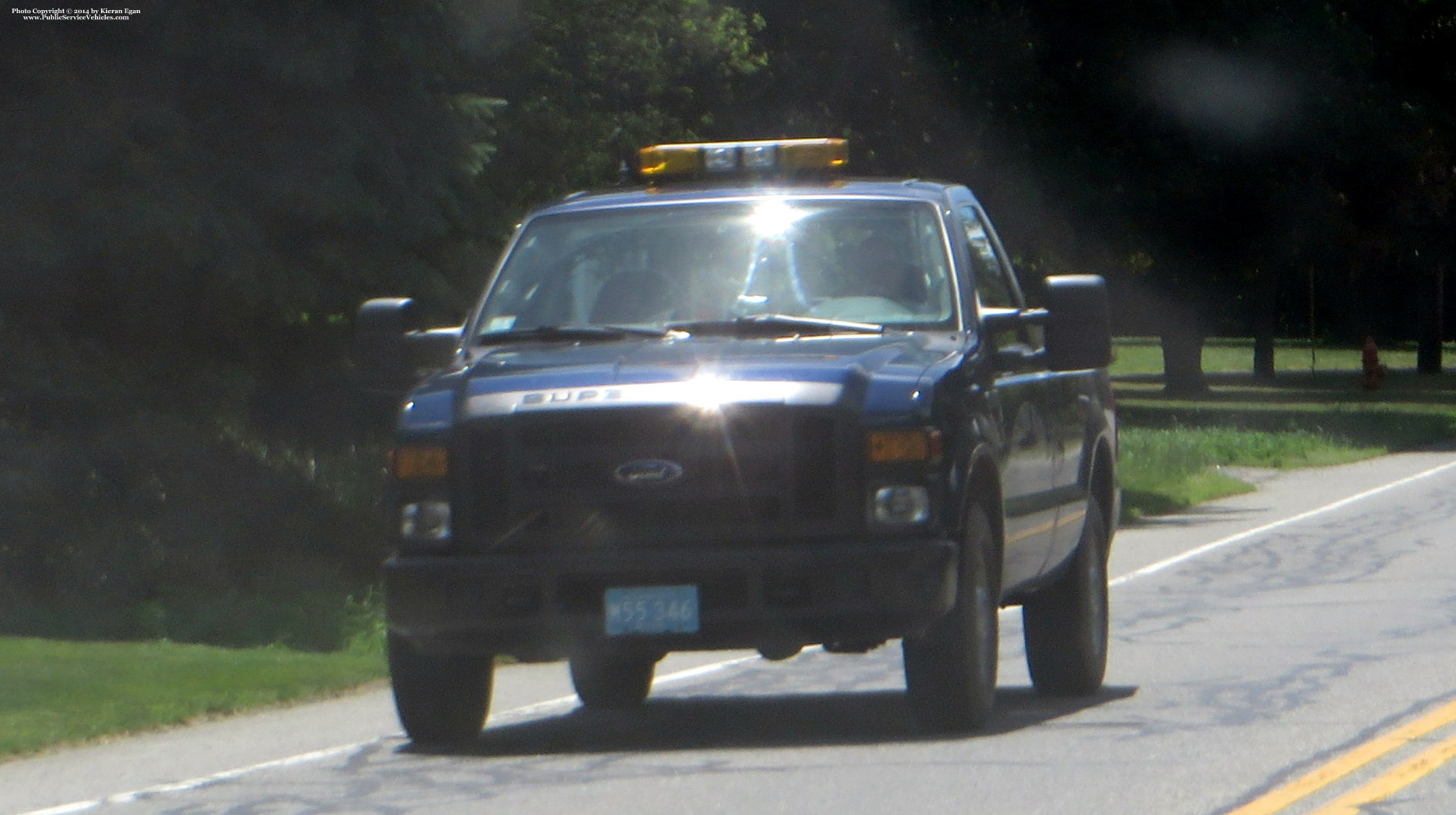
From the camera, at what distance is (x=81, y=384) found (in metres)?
15.0

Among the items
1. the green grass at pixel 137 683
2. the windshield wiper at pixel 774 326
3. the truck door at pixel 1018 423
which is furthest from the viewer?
the green grass at pixel 137 683

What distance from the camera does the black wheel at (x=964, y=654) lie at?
8.36 m

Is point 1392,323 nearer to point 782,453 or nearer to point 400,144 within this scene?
point 400,144

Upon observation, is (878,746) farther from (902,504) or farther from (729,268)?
(729,268)

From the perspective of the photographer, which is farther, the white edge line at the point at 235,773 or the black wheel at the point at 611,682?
the black wheel at the point at 611,682

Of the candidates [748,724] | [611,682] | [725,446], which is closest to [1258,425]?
[611,682]

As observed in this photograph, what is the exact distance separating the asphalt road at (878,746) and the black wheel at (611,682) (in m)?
0.14

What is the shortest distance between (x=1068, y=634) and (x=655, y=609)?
265cm

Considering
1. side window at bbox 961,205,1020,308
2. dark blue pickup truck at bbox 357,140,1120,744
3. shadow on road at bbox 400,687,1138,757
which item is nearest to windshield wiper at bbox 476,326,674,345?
dark blue pickup truck at bbox 357,140,1120,744

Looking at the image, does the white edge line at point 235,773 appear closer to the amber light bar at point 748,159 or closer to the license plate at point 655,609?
the license plate at point 655,609

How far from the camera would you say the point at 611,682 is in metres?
10.2

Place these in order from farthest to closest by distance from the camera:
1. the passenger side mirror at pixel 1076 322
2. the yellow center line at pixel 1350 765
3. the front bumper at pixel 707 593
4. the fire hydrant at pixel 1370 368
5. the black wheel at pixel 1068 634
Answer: the fire hydrant at pixel 1370 368, the black wheel at pixel 1068 634, the passenger side mirror at pixel 1076 322, the front bumper at pixel 707 593, the yellow center line at pixel 1350 765

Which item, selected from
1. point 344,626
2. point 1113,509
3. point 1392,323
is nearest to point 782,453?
point 1113,509

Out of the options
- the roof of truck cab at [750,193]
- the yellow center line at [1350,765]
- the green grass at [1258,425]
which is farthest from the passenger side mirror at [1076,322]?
the green grass at [1258,425]
